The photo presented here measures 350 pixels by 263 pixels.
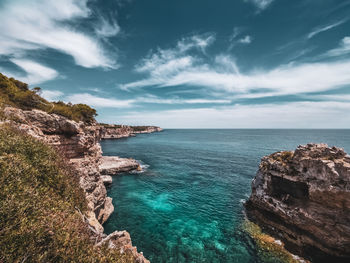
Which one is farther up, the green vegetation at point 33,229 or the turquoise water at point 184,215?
the green vegetation at point 33,229

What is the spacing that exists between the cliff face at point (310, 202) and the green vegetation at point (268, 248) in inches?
47.3

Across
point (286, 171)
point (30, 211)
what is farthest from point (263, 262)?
point (30, 211)

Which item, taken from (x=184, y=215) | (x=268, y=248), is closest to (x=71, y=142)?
(x=184, y=215)

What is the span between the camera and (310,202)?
1819 centimetres

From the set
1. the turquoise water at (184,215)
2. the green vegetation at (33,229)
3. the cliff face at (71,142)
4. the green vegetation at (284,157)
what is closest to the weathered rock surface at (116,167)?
the turquoise water at (184,215)

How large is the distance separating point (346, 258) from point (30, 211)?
29.0 metres

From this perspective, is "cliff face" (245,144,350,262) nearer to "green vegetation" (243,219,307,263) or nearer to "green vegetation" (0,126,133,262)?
"green vegetation" (243,219,307,263)

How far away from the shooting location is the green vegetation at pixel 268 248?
1551 cm

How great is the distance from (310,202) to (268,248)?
7.98 meters

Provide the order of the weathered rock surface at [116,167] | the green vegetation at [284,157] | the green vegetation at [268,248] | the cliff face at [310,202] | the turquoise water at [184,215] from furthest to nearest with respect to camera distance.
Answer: the weathered rock surface at [116,167] → the green vegetation at [284,157] → the turquoise water at [184,215] → the cliff face at [310,202] → the green vegetation at [268,248]

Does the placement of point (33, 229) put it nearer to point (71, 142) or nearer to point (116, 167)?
point (71, 142)

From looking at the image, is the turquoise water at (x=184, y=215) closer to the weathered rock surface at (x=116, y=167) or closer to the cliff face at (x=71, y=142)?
the weathered rock surface at (x=116, y=167)

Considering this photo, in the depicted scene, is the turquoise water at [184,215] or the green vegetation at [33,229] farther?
the turquoise water at [184,215]

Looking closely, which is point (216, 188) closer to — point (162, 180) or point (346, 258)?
point (162, 180)
